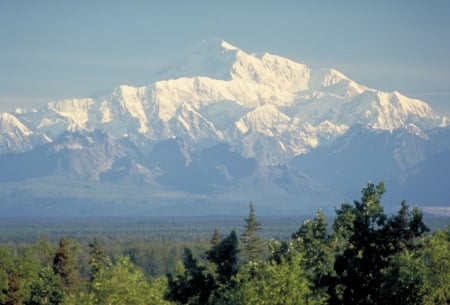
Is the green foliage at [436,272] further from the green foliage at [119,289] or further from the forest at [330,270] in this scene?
the green foliage at [119,289]

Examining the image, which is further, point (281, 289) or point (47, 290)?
point (47, 290)

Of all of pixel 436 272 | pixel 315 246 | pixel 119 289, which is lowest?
pixel 119 289

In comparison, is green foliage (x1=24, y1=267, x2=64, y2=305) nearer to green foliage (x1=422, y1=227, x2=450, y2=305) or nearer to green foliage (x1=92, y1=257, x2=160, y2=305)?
green foliage (x1=92, y1=257, x2=160, y2=305)

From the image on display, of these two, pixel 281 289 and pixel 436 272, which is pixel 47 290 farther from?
pixel 436 272

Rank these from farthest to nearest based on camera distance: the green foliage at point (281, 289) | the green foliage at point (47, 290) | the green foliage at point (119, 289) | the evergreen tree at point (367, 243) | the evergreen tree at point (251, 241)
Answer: the green foliage at point (47, 290), the evergreen tree at point (251, 241), the evergreen tree at point (367, 243), the green foliage at point (119, 289), the green foliage at point (281, 289)

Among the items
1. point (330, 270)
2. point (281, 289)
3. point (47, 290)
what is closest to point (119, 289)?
point (281, 289)

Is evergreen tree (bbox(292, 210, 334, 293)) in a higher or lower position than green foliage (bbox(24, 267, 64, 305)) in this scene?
higher

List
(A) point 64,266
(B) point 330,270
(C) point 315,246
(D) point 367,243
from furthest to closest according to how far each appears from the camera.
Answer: (A) point 64,266, (C) point 315,246, (B) point 330,270, (D) point 367,243

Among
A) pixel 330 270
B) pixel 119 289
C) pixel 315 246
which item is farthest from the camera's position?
pixel 315 246

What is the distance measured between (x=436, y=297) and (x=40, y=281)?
54.4m

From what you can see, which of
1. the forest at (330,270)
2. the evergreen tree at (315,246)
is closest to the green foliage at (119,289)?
the forest at (330,270)

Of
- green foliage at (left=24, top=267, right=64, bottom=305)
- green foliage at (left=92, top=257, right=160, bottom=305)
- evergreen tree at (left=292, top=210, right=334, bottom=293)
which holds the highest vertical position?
evergreen tree at (left=292, top=210, right=334, bottom=293)

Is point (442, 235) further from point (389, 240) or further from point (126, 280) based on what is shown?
point (126, 280)

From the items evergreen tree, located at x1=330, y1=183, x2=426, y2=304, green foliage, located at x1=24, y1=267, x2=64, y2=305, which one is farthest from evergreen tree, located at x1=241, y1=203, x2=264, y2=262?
green foliage, located at x1=24, y1=267, x2=64, y2=305
